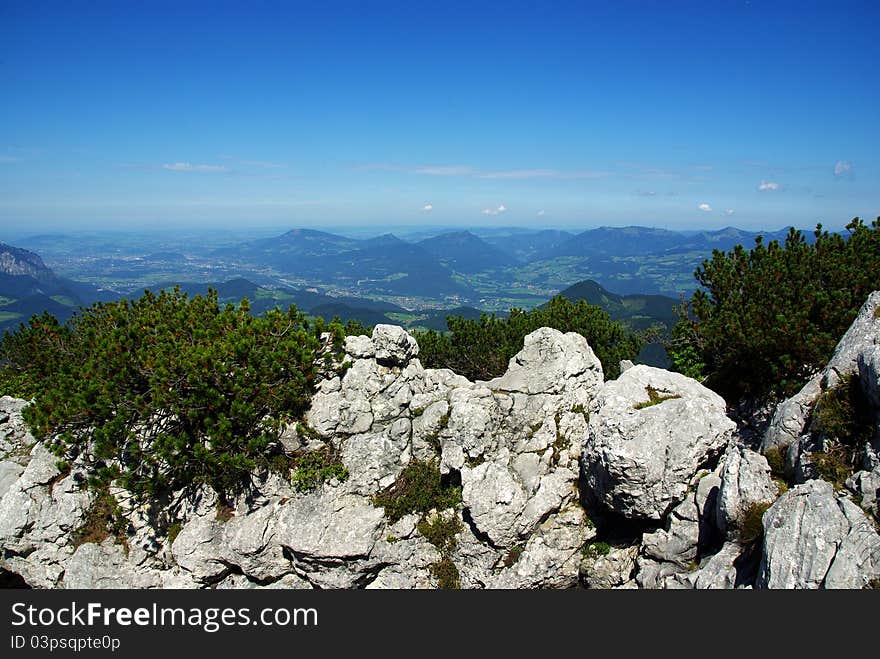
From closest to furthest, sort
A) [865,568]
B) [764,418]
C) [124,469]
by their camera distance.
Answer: [865,568] → [124,469] → [764,418]

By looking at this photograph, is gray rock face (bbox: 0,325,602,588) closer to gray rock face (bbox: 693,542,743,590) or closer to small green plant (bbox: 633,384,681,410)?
small green plant (bbox: 633,384,681,410)

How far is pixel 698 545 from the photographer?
50.6 ft

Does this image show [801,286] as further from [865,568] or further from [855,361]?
[865,568]

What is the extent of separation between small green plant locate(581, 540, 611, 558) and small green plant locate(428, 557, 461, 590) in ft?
16.6

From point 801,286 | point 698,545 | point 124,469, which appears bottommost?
point 698,545

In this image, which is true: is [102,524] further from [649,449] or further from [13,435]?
[649,449]

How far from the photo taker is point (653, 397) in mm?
18422

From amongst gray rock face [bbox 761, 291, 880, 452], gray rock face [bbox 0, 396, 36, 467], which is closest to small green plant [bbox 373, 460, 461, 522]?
gray rock face [bbox 761, 291, 880, 452]

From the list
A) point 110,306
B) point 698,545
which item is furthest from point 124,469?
point 698,545

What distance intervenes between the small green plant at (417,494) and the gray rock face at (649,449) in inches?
226

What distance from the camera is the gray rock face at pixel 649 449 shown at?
1623 centimetres

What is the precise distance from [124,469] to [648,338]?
31683 mm

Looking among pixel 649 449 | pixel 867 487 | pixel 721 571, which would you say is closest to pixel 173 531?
pixel 649 449

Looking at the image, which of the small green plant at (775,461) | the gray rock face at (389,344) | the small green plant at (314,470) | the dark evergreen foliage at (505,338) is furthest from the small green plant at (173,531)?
the small green plant at (775,461)
